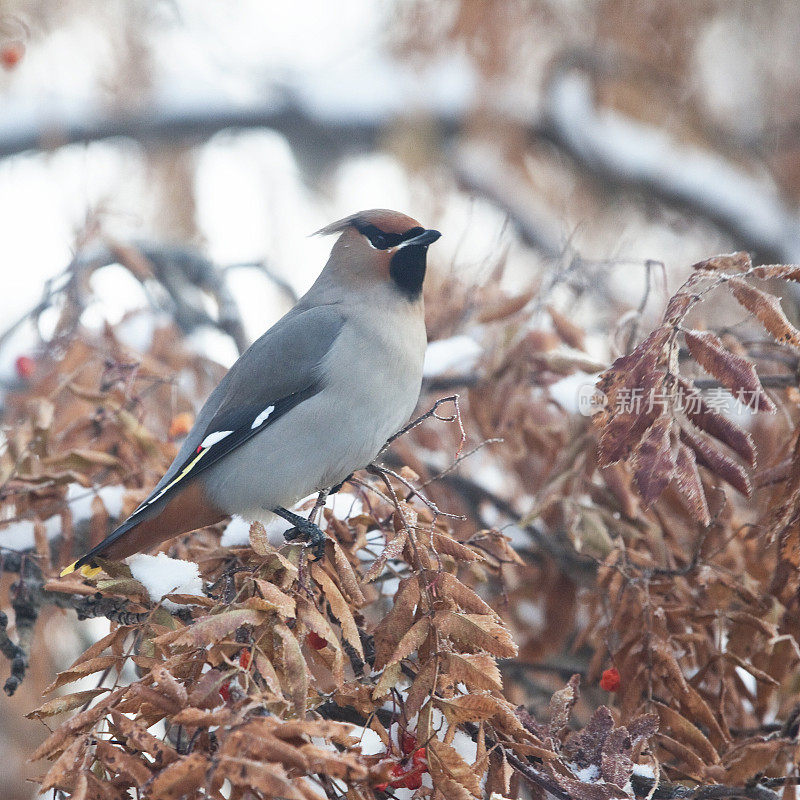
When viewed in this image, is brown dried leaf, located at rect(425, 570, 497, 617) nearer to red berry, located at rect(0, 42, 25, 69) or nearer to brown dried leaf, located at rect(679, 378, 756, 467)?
brown dried leaf, located at rect(679, 378, 756, 467)

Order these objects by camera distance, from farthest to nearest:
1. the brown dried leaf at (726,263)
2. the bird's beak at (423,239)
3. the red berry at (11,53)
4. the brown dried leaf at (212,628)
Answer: the red berry at (11,53)
the bird's beak at (423,239)
the brown dried leaf at (726,263)
the brown dried leaf at (212,628)

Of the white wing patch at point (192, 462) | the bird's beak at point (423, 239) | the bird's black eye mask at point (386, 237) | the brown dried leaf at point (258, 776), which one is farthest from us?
the bird's black eye mask at point (386, 237)

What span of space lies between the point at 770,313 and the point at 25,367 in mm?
2902

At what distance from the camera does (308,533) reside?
257 centimetres

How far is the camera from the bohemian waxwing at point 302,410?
9.51 feet

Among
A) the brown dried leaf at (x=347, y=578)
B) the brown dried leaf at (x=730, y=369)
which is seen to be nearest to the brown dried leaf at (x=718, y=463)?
the brown dried leaf at (x=730, y=369)

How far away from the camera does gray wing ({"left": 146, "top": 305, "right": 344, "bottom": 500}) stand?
3.06 meters

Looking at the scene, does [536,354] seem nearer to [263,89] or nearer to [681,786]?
[681,786]

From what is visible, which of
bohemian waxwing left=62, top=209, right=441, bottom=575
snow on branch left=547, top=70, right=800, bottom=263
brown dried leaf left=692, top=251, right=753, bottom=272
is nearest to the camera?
brown dried leaf left=692, top=251, right=753, bottom=272

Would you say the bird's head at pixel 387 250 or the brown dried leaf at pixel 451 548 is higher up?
the bird's head at pixel 387 250

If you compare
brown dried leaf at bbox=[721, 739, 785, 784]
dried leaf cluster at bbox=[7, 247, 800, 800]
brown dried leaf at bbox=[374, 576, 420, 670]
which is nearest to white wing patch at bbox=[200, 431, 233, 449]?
dried leaf cluster at bbox=[7, 247, 800, 800]

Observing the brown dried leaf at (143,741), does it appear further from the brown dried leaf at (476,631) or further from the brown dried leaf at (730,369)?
the brown dried leaf at (730,369)

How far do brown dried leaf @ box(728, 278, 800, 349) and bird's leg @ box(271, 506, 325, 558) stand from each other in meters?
1.12

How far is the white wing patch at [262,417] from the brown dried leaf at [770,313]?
1441 mm
